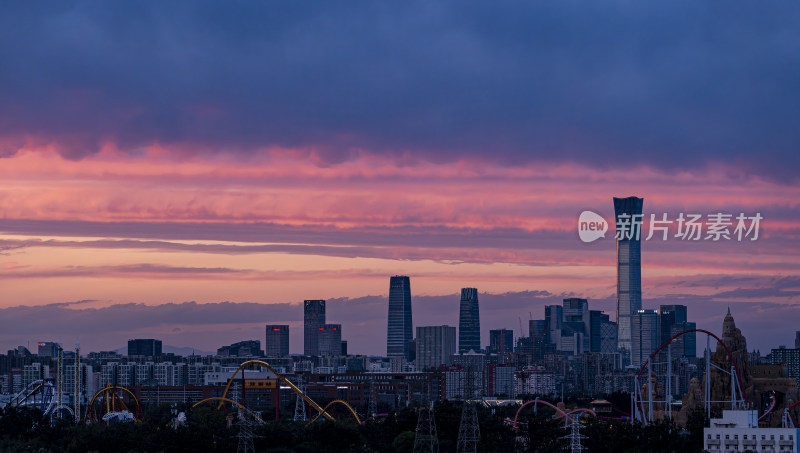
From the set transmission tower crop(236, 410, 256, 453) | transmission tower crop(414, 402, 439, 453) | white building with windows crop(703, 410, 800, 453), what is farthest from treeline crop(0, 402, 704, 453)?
transmission tower crop(236, 410, 256, 453)

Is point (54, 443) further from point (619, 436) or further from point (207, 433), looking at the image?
point (619, 436)

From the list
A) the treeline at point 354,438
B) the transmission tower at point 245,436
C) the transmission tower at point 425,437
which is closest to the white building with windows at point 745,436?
the treeline at point 354,438

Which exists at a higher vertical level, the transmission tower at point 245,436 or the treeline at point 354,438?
the transmission tower at point 245,436

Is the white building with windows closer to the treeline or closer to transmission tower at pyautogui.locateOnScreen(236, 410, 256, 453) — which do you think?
the treeline

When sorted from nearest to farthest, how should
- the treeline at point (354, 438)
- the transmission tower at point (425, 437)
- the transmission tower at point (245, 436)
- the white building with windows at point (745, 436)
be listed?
1. the transmission tower at point (245, 436)
2. the transmission tower at point (425, 437)
3. the white building with windows at point (745, 436)
4. the treeline at point (354, 438)

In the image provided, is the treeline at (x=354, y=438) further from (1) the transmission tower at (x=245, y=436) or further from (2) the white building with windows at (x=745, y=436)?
(1) the transmission tower at (x=245, y=436)

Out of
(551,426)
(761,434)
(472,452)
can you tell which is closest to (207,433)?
(472,452)
